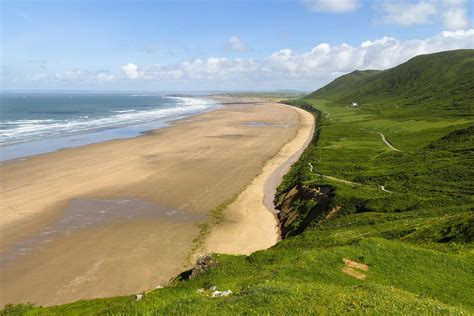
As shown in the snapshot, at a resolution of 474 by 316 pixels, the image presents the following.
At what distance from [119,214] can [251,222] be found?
15798 mm

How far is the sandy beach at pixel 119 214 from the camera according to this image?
3356 centimetres

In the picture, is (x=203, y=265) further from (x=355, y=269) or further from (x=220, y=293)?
(x=355, y=269)

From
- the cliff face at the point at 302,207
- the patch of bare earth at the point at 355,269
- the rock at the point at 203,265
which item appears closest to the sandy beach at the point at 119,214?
the cliff face at the point at 302,207

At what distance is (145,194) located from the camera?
2240 inches

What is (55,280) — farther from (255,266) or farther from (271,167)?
(271,167)

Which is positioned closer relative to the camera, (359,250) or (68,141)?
(359,250)

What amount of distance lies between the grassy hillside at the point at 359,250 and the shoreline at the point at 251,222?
201 centimetres

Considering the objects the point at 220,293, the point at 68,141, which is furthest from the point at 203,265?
the point at 68,141

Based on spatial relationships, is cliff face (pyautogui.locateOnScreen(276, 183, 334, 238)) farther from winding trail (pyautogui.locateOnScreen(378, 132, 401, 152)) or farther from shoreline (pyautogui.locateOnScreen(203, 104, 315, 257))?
winding trail (pyautogui.locateOnScreen(378, 132, 401, 152))

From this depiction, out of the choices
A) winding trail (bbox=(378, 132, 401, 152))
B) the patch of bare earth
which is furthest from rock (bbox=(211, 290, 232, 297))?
winding trail (bbox=(378, 132, 401, 152))

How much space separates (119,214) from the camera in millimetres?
48469

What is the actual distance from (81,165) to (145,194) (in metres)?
23.7

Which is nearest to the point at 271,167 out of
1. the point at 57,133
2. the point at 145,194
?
the point at 145,194

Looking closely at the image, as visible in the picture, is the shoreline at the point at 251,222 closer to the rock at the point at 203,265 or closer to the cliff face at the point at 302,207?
the cliff face at the point at 302,207
